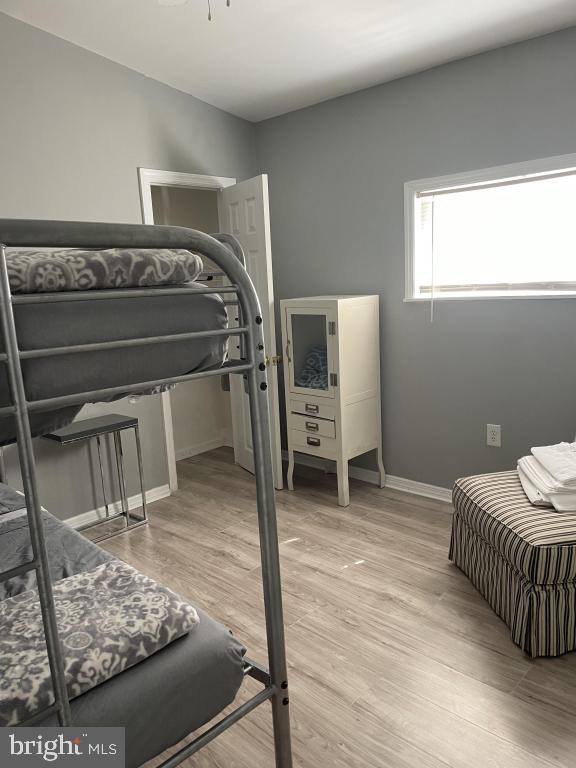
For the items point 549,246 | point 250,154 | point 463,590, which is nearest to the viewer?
point 463,590

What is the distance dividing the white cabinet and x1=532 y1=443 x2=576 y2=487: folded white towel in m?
1.18

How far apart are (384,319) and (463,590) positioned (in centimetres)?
169

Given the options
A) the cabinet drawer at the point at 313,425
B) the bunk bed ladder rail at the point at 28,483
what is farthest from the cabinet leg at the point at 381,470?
the bunk bed ladder rail at the point at 28,483

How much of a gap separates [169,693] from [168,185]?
3.10 m

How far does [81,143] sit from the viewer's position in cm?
310

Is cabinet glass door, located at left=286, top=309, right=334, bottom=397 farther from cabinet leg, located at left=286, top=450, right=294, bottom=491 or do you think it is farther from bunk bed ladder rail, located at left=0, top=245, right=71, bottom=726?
bunk bed ladder rail, located at left=0, top=245, right=71, bottom=726

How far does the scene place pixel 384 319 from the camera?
11.6 ft

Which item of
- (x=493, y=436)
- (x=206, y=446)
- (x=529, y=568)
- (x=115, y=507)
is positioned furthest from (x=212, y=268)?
(x=529, y=568)

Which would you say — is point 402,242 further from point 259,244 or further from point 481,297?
point 259,244

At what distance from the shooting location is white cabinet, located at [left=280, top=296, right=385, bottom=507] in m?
3.27

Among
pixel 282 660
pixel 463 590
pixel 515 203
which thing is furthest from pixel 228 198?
pixel 282 660

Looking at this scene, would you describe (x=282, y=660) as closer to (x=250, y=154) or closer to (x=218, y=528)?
(x=218, y=528)

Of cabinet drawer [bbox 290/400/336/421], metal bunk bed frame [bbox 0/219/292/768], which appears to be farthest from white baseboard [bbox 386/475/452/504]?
metal bunk bed frame [bbox 0/219/292/768]

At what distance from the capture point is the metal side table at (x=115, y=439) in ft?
9.77
